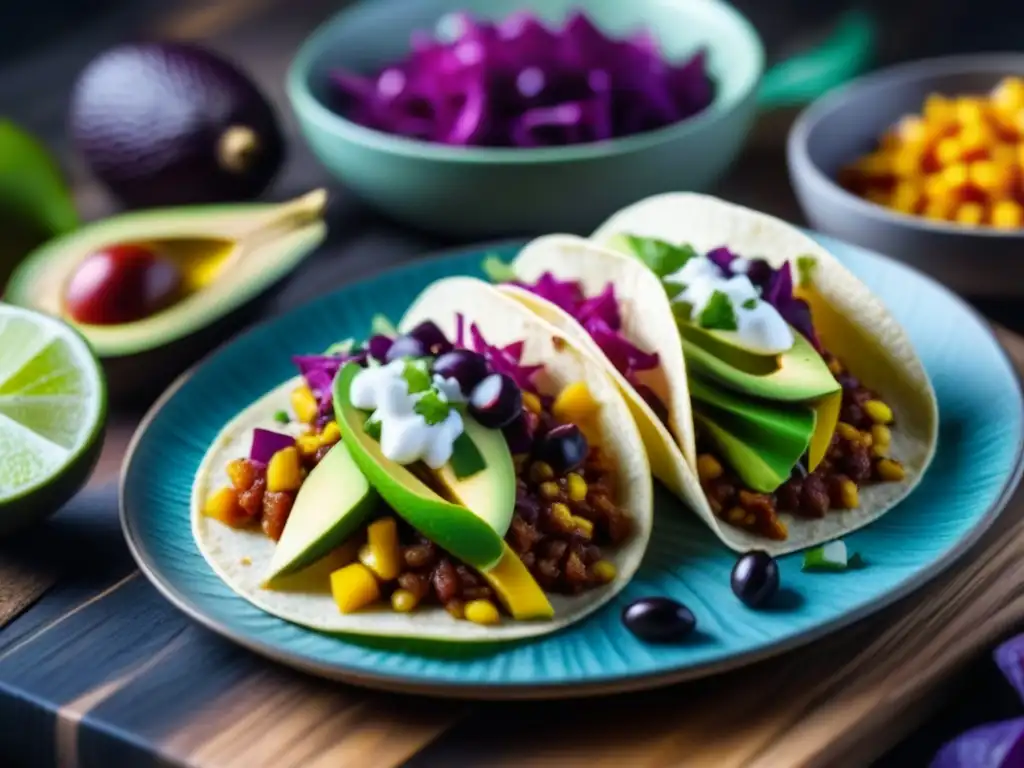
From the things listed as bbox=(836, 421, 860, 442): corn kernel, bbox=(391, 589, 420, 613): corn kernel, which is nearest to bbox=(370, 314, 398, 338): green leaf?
bbox=(391, 589, 420, 613): corn kernel

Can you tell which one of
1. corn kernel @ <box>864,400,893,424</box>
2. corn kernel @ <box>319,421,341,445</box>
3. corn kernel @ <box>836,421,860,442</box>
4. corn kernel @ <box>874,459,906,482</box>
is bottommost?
corn kernel @ <box>874,459,906,482</box>

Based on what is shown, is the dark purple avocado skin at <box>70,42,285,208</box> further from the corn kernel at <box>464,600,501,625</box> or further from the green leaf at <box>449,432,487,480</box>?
the corn kernel at <box>464,600,501,625</box>

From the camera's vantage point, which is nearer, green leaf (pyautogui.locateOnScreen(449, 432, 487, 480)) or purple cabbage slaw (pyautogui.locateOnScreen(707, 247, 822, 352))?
green leaf (pyautogui.locateOnScreen(449, 432, 487, 480))

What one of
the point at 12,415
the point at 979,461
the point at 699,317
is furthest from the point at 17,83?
the point at 979,461

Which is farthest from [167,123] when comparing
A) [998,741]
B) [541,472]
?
[998,741]

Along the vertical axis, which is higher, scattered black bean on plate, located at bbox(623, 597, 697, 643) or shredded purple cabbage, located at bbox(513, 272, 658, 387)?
shredded purple cabbage, located at bbox(513, 272, 658, 387)

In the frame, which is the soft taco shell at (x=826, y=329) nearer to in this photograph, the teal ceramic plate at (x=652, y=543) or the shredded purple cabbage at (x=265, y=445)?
the teal ceramic plate at (x=652, y=543)
